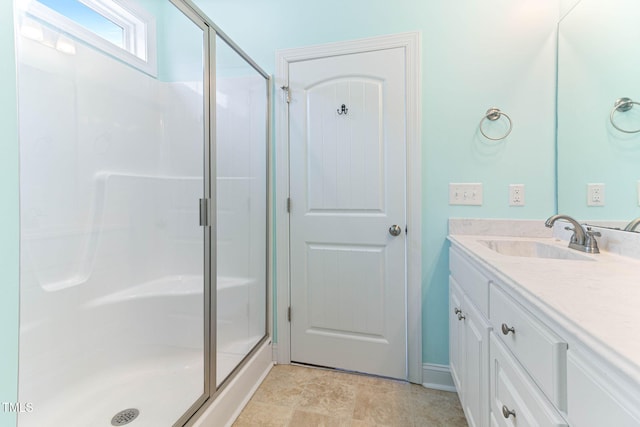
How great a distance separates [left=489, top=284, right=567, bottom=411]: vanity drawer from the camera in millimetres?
572

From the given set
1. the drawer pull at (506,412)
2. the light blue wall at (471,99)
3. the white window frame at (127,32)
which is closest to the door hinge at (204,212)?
the white window frame at (127,32)

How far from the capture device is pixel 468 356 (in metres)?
1.22

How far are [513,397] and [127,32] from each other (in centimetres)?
247

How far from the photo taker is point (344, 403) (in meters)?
1.51

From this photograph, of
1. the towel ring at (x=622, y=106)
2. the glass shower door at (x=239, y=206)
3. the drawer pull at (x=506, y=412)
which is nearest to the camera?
the drawer pull at (x=506, y=412)

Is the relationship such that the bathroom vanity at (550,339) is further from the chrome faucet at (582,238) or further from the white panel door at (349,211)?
the white panel door at (349,211)

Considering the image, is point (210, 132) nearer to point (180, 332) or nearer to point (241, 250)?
point (241, 250)

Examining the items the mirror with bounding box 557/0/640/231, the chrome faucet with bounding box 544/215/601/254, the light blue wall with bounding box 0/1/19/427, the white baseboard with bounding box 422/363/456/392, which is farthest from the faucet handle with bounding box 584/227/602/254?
the light blue wall with bounding box 0/1/19/427

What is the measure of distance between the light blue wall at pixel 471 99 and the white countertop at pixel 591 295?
1.77 ft

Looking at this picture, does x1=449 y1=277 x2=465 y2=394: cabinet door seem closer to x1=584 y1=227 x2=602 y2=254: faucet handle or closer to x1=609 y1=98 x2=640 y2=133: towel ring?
x1=584 y1=227 x2=602 y2=254: faucet handle

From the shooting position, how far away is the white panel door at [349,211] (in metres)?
1.70

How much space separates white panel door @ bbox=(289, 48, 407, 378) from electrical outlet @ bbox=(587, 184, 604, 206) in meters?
0.86

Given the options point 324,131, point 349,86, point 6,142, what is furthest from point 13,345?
point 349,86

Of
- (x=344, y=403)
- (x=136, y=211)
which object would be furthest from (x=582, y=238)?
(x=136, y=211)
